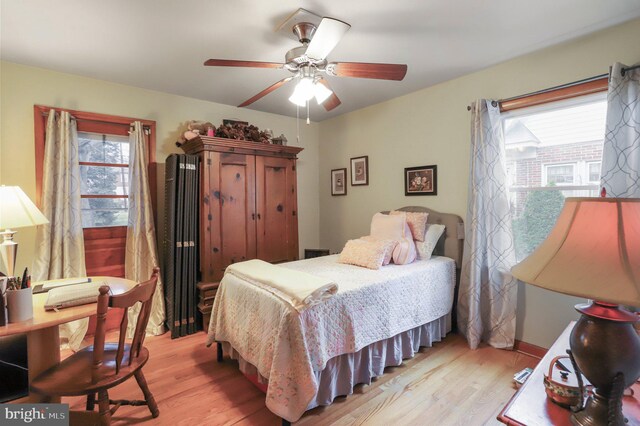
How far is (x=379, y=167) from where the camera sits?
3.64 metres

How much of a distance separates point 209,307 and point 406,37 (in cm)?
290

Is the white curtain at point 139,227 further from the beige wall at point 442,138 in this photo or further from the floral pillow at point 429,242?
the floral pillow at point 429,242

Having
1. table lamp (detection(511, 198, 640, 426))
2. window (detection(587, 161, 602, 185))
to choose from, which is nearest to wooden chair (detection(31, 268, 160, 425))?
table lamp (detection(511, 198, 640, 426))

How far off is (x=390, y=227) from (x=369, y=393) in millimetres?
1402

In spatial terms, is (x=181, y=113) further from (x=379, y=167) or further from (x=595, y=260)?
(x=595, y=260)

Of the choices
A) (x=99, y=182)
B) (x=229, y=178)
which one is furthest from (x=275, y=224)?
(x=99, y=182)

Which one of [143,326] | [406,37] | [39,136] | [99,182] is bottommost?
[143,326]

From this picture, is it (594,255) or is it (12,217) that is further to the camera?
(12,217)

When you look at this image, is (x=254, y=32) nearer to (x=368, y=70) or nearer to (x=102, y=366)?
(x=368, y=70)

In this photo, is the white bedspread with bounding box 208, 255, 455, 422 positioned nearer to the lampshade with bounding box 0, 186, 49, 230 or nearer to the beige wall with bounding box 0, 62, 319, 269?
the lampshade with bounding box 0, 186, 49, 230

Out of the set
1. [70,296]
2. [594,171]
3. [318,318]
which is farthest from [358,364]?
[594,171]

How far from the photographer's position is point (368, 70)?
6.10 feet

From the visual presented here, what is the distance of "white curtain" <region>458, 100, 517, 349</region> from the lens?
255cm

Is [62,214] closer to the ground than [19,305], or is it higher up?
higher up
